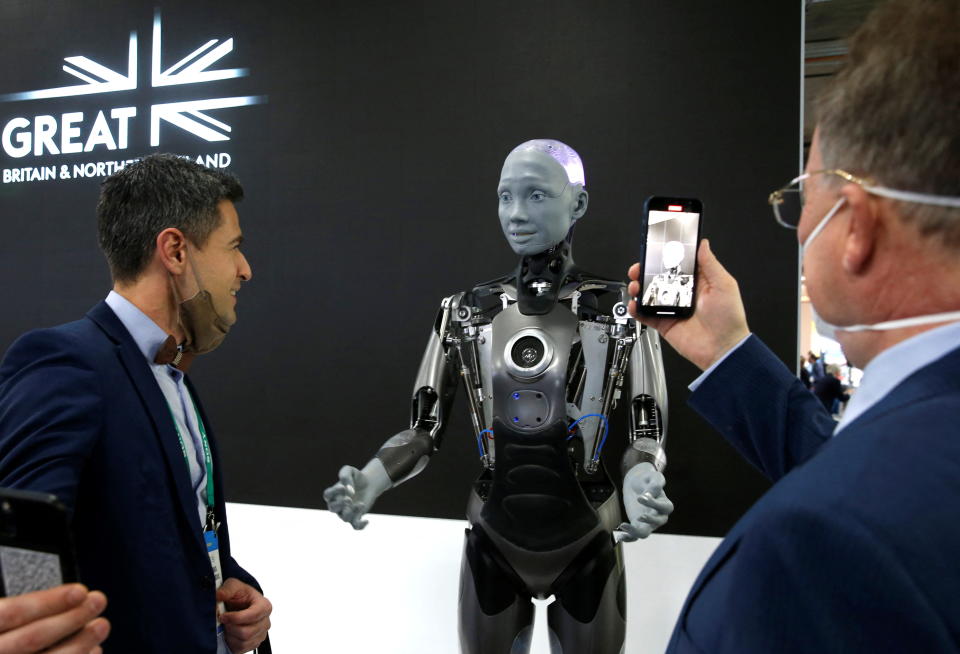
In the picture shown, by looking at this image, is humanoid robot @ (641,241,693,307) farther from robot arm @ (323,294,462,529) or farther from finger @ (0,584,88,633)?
finger @ (0,584,88,633)

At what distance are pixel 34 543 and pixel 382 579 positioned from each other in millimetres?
3055

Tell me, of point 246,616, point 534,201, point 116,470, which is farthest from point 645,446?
point 116,470

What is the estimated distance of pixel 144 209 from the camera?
61.5 inches

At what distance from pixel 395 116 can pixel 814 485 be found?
3.61 m

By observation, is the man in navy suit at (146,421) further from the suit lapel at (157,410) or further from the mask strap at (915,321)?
the mask strap at (915,321)

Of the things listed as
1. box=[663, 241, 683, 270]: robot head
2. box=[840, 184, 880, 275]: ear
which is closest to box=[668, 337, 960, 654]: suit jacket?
box=[840, 184, 880, 275]: ear

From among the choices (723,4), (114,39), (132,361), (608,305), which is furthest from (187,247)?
(114,39)

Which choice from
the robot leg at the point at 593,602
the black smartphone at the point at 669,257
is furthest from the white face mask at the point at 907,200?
the robot leg at the point at 593,602

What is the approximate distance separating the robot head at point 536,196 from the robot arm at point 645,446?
44cm

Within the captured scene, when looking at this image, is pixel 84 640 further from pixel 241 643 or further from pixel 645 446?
pixel 645 446

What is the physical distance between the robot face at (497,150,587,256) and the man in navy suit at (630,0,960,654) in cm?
156

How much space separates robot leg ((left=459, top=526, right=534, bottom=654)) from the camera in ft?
7.73

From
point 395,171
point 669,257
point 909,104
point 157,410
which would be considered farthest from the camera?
point 395,171

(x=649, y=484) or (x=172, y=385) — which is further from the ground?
(x=172, y=385)
